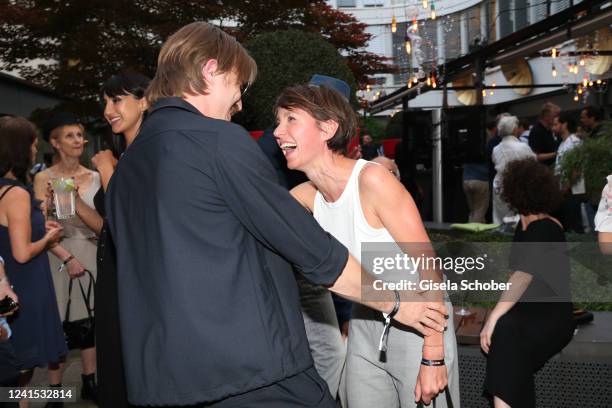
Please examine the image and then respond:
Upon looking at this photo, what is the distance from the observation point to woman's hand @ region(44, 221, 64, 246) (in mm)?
3988

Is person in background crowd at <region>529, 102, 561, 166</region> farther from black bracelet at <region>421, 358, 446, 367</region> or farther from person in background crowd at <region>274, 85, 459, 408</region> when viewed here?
black bracelet at <region>421, 358, 446, 367</region>

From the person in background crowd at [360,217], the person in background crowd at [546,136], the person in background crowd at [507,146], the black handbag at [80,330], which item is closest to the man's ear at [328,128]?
the person in background crowd at [360,217]

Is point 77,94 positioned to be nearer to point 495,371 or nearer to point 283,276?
point 495,371

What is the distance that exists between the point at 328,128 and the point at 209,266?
1.06m

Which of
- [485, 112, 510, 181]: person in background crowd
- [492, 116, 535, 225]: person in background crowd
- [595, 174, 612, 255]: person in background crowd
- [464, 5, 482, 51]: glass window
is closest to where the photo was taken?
[595, 174, 612, 255]: person in background crowd

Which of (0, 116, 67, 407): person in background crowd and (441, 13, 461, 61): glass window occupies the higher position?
(441, 13, 461, 61): glass window

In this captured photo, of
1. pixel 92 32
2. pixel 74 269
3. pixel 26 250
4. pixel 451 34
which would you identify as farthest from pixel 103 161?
pixel 451 34

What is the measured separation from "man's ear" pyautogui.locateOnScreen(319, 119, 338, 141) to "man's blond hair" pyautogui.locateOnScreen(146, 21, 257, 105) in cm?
66

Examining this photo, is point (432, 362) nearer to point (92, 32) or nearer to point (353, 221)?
point (353, 221)

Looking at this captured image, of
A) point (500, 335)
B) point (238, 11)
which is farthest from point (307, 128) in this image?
point (238, 11)

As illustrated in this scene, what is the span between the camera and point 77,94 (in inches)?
456

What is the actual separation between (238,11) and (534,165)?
838 cm

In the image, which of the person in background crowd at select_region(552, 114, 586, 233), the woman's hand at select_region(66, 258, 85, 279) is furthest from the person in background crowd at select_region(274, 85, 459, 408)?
the person in background crowd at select_region(552, 114, 586, 233)

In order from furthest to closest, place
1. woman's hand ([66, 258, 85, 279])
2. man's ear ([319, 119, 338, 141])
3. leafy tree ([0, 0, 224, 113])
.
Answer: leafy tree ([0, 0, 224, 113]) < woman's hand ([66, 258, 85, 279]) < man's ear ([319, 119, 338, 141])
